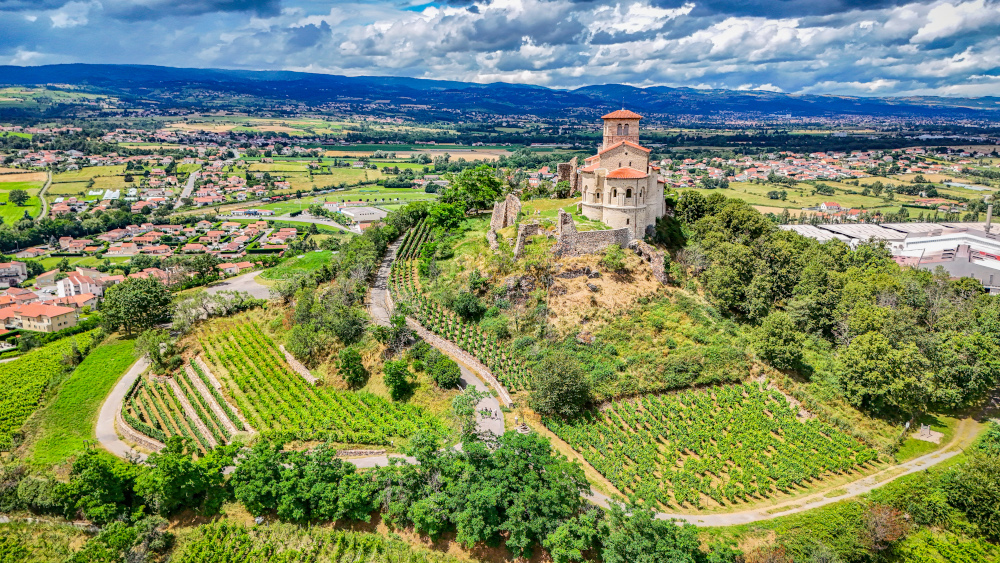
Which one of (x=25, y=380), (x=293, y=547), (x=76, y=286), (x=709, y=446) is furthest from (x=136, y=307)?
(x=709, y=446)

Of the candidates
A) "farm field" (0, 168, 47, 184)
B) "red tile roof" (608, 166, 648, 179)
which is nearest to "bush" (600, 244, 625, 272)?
"red tile roof" (608, 166, 648, 179)

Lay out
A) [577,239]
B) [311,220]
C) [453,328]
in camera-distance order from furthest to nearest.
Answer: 1. [311,220]
2. [577,239]
3. [453,328]

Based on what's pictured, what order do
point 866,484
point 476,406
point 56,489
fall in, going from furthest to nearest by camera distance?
1. point 476,406
2. point 866,484
3. point 56,489

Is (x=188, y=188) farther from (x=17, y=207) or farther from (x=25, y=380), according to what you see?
(x=25, y=380)

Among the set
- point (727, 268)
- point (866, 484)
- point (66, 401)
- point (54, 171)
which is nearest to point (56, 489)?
point (66, 401)

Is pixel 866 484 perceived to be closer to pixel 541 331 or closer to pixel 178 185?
pixel 541 331

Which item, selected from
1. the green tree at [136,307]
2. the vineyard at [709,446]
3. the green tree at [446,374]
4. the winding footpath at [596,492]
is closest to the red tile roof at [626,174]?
the vineyard at [709,446]
